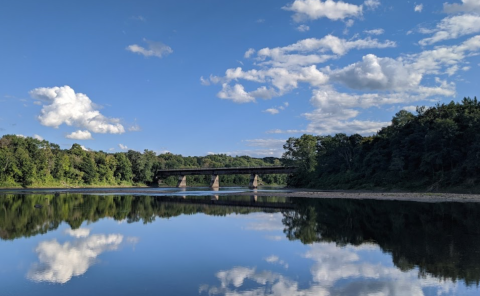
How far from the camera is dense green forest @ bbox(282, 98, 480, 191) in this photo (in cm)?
6619

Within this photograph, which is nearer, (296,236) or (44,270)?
(44,270)

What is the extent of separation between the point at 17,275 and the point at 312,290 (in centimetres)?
1058

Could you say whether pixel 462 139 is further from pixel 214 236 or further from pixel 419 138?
pixel 214 236

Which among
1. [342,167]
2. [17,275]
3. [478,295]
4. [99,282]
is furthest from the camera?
[342,167]

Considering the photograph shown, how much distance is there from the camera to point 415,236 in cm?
2058

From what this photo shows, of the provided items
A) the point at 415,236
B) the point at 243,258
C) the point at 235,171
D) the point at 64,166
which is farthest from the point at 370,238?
the point at 64,166

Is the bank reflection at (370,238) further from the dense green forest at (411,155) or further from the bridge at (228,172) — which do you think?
the bridge at (228,172)

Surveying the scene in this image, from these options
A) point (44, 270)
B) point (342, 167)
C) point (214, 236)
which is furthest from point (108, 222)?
point (342, 167)

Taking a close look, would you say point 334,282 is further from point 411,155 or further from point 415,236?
point 411,155

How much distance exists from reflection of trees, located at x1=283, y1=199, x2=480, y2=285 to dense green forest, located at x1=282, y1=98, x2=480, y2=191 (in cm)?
3988

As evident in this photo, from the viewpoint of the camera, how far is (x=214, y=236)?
2238 cm

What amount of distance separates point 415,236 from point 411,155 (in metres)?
62.5

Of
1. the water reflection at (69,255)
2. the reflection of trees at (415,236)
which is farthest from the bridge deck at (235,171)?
the water reflection at (69,255)

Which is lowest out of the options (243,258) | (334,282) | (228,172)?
(243,258)
